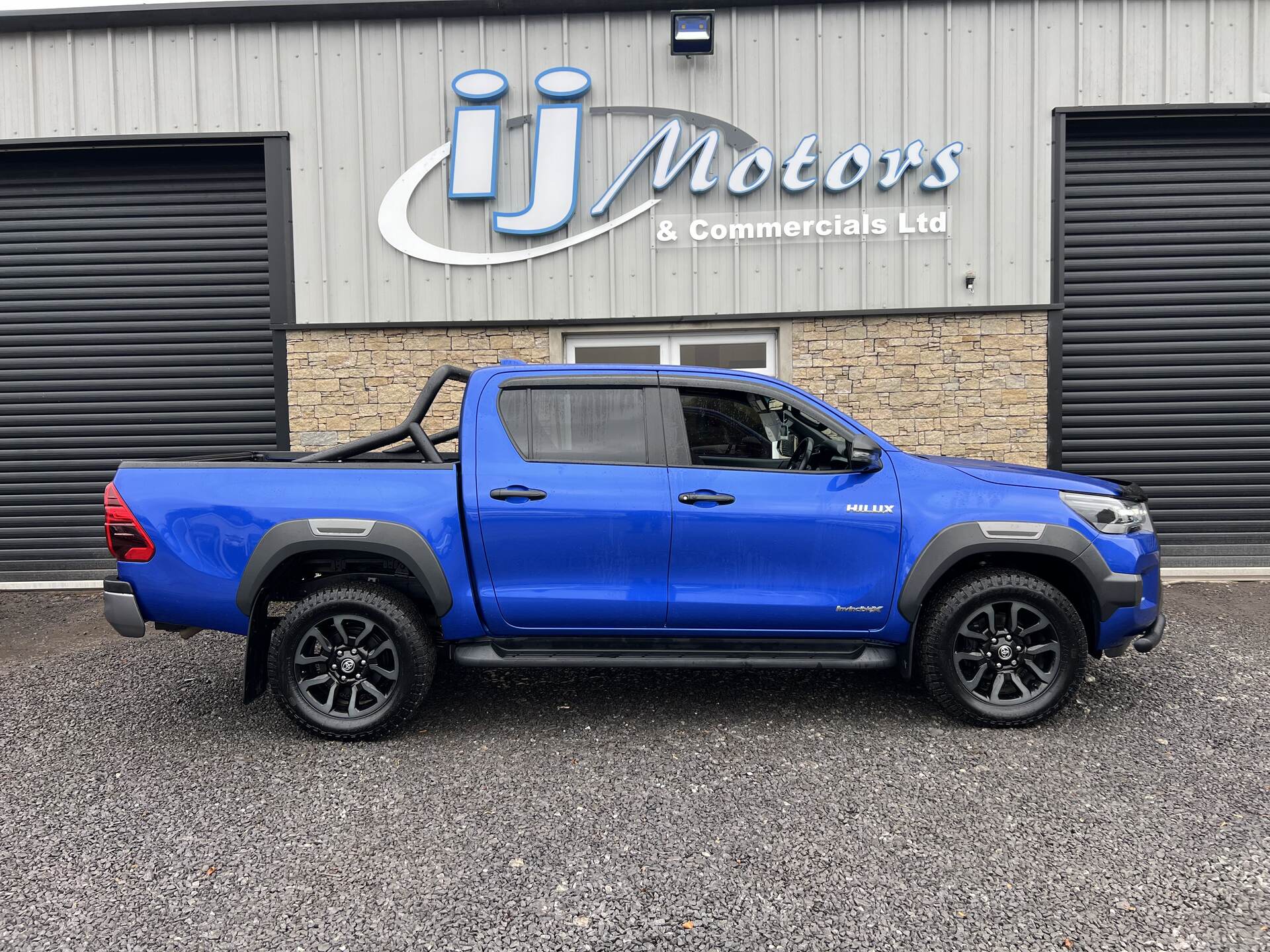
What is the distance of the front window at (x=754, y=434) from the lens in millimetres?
3895

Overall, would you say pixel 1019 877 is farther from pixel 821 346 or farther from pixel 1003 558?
pixel 821 346

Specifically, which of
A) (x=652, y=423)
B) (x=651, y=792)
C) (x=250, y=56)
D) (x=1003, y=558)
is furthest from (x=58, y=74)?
(x=1003, y=558)

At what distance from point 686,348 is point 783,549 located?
4.09 metres

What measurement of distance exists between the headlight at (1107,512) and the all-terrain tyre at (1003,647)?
0.38m

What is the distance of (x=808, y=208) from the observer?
287 inches

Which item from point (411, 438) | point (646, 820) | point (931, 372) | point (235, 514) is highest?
point (931, 372)

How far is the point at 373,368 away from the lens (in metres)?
7.49

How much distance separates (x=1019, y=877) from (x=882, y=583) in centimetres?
141

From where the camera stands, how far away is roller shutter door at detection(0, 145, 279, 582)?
25.3 ft

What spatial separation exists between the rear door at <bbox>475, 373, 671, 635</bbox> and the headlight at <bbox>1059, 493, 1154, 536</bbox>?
2017mm

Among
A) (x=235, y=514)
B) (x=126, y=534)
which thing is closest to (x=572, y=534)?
(x=235, y=514)

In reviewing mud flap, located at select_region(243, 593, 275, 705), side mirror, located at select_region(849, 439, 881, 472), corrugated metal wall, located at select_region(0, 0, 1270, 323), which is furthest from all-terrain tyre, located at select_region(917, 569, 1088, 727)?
corrugated metal wall, located at select_region(0, 0, 1270, 323)

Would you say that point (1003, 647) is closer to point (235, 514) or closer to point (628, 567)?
point (628, 567)

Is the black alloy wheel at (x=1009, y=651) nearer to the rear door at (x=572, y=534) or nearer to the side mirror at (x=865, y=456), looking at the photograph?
the side mirror at (x=865, y=456)
